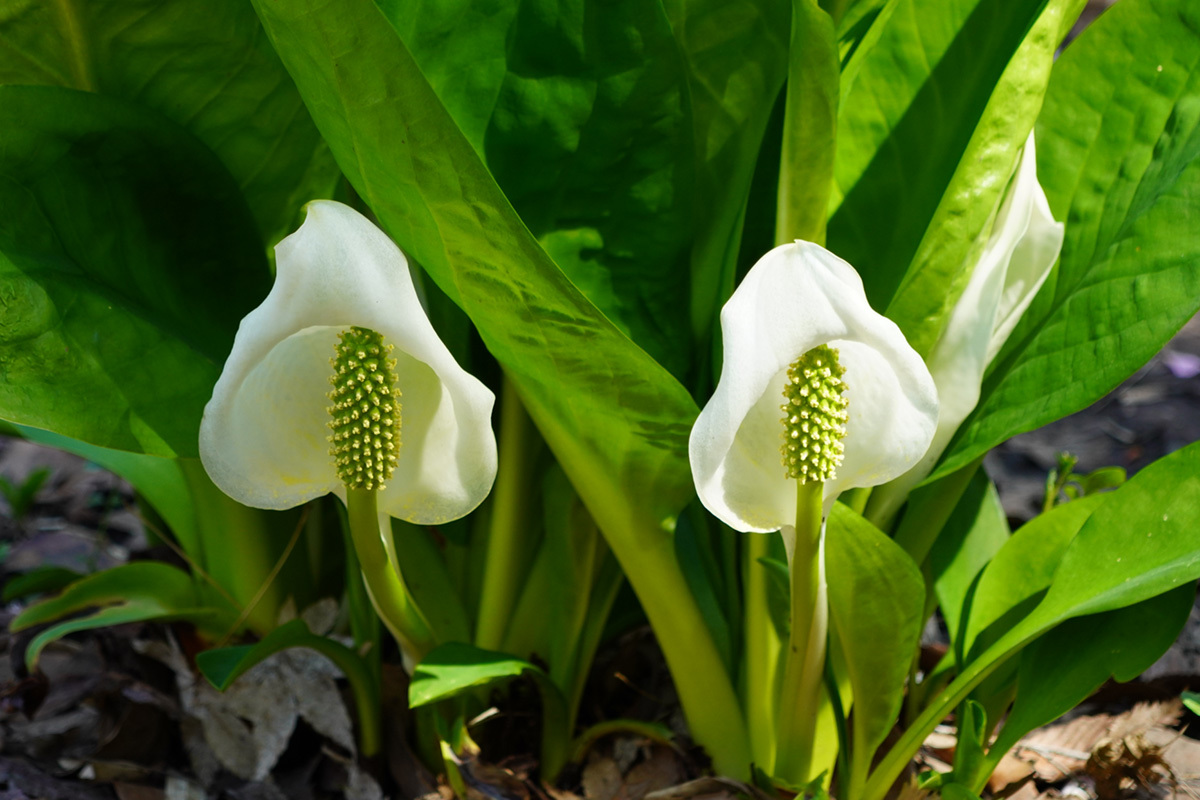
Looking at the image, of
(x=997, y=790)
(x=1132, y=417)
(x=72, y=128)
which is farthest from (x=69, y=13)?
(x=1132, y=417)

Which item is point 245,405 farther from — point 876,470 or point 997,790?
point 997,790

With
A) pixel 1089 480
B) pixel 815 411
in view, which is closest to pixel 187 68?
pixel 815 411

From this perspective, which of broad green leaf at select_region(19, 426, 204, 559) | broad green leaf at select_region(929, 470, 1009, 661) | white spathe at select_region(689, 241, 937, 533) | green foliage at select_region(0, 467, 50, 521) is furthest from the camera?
green foliage at select_region(0, 467, 50, 521)

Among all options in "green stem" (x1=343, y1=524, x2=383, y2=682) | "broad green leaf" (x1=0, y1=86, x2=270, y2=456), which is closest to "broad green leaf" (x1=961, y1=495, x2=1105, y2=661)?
"green stem" (x1=343, y1=524, x2=383, y2=682)

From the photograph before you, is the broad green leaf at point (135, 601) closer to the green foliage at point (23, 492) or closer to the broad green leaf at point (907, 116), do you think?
the green foliage at point (23, 492)

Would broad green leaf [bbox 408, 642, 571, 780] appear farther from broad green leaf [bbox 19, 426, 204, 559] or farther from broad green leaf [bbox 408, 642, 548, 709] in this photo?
broad green leaf [bbox 19, 426, 204, 559]

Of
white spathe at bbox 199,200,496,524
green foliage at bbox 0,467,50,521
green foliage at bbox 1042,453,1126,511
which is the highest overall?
white spathe at bbox 199,200,496,524
